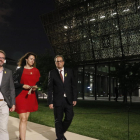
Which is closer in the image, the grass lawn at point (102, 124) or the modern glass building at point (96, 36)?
the grass lawn at point (102, 124)

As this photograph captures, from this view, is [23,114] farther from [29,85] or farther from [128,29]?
[128,29]

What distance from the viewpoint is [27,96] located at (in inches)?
184

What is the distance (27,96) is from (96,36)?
86.4ft

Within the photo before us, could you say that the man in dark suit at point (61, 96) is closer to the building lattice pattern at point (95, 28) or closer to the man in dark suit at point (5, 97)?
the man in dark suit at point (5, 97)

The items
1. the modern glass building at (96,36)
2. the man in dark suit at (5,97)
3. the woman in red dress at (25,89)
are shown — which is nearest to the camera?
the man in dark suit at (5,97)

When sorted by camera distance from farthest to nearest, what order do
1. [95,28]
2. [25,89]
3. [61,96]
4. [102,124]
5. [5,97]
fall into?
[95,28] → [102,124] → [61,96] → [25,89] → [5,97]

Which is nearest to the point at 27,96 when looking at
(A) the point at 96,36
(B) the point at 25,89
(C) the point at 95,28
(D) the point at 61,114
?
(B) the point at 25,89

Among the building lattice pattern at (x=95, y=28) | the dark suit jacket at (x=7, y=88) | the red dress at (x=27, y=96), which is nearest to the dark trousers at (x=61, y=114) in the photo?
the red dress at (x=27, y=96)

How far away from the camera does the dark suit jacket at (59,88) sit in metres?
4.93

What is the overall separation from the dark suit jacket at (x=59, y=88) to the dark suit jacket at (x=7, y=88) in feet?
3.84

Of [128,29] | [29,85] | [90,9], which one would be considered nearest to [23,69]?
[29,85]

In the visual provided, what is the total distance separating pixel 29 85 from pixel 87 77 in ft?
93.7

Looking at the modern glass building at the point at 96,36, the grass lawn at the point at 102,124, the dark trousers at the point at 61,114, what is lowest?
the grass lawn at the point at 102,124

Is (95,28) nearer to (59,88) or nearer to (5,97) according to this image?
(59,88)
